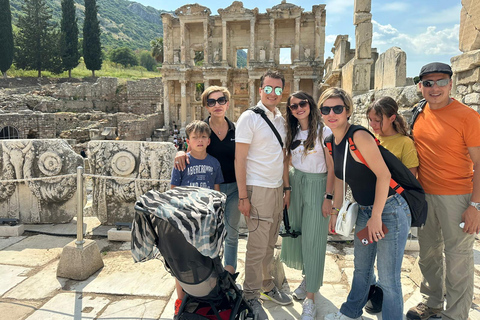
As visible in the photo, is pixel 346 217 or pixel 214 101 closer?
pixel 346 217

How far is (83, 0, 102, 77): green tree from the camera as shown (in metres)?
38.8

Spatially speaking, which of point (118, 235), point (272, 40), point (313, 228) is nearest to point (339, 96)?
point (313, 228)

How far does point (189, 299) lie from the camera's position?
1971mm

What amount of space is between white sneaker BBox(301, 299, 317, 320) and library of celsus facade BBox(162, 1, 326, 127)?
2342 cm

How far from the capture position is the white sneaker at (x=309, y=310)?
8.16 ft

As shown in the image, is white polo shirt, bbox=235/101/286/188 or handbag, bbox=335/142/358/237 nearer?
handbag, bbox=335/142/358/237

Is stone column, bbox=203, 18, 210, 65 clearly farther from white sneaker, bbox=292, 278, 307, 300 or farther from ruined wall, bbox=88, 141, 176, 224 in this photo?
white sneaker, bbox=292, 278, 307, 300

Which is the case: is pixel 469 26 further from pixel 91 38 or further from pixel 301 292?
pixel 91 38

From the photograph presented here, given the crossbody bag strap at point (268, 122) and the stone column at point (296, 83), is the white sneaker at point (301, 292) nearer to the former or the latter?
the crossbody bag strap at point (268, 122)

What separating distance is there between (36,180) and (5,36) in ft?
123

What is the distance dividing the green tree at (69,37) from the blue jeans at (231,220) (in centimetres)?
4298

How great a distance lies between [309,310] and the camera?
8.26ft

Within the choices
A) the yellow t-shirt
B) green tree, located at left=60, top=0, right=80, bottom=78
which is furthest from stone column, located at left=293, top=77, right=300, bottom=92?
green tree, located at left=60, top=0, right=80, bottom=78

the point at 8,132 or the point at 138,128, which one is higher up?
the point at 138,128
